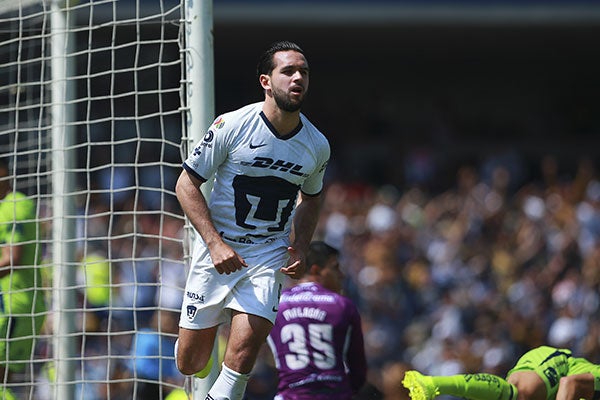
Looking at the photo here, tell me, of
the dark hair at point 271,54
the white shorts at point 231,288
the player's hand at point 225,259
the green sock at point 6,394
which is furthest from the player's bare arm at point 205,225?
the green sock at point 6,394

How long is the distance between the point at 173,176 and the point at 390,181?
370cm

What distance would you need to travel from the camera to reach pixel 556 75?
21391 mm

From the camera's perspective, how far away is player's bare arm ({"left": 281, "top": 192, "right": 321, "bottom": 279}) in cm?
632

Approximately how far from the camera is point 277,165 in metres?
6.21

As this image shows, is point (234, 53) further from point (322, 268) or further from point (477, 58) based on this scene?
point (322, 268)

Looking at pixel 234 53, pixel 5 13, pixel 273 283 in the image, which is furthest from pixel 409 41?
pixel 273 283

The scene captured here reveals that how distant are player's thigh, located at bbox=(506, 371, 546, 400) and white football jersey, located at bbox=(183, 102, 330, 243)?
2605 millimetres

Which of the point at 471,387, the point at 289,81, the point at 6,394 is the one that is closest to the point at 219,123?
the point at 289,81

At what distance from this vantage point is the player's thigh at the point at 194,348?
6.38 m

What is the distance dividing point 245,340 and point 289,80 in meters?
1.47

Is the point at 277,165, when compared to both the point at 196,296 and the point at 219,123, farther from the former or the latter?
the point at 196,296

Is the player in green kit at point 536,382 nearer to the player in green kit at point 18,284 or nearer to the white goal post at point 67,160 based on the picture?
the white goal post at point 67,160

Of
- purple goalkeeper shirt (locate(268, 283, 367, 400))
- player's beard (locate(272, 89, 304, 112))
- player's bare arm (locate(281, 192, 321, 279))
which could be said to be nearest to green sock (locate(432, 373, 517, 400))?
purple goalkeeper shirt (locate(268, 283, 367, 400))

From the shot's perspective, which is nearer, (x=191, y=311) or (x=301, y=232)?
(x=191, y=311)
